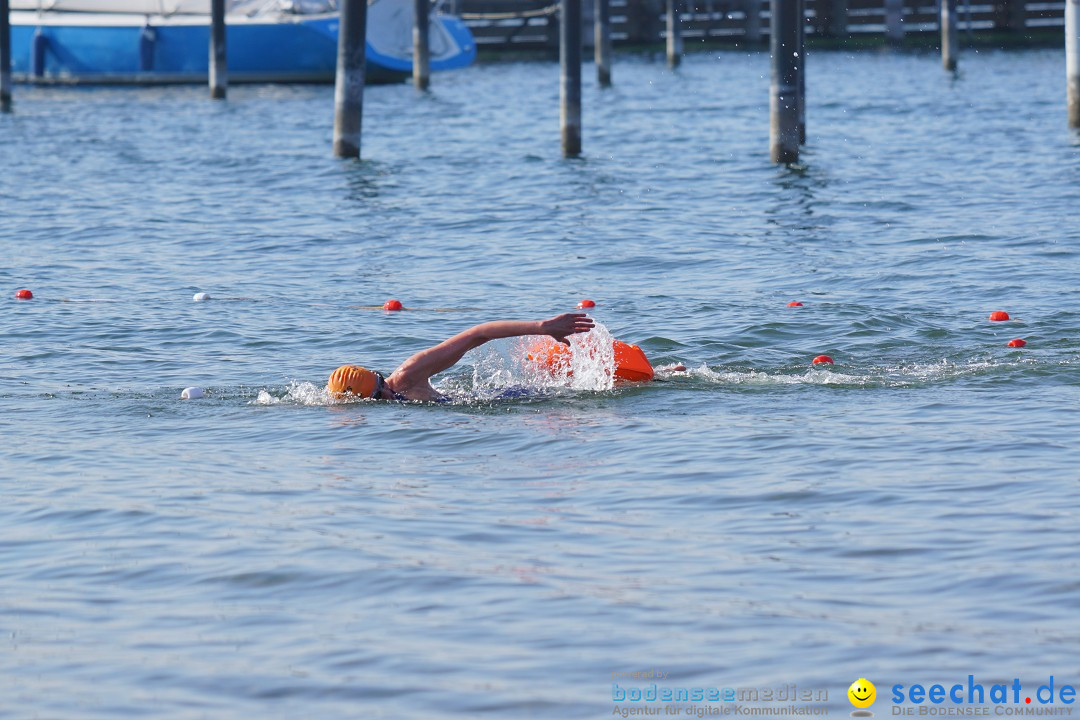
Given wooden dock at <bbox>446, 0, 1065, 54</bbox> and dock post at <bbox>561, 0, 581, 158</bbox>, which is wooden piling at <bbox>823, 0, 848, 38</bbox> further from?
dock post at <bbox>561, 0, 581, 158</bbox>

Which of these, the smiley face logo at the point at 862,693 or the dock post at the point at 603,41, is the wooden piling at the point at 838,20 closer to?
the dock post at the point at 603,41

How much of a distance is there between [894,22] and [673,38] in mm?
9013

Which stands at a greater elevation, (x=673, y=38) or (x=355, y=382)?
(x=673, y=38)

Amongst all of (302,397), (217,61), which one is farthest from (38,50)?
(302,397)

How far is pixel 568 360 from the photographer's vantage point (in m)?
11.0

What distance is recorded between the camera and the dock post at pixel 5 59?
108ft

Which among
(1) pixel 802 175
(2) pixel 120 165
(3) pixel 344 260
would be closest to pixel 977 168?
(1) pixel 802 175

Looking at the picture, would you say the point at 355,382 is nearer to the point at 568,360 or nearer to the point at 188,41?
the point at 568,360

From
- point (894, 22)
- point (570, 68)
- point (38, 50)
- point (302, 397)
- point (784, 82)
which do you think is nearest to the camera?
point (302, 397)

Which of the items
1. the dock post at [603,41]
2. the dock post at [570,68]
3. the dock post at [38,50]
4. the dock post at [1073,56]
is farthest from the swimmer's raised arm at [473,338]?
the dock post at [38,50]

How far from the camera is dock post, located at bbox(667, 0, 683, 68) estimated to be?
46.2m

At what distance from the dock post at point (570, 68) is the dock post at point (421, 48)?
1668cm

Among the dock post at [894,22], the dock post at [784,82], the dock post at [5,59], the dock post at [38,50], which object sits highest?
the dock post at [894,22]

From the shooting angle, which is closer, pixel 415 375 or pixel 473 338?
pixel 473 338
